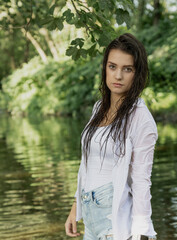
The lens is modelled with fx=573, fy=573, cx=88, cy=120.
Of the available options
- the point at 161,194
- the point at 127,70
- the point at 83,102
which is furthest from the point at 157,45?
the point at 127,70

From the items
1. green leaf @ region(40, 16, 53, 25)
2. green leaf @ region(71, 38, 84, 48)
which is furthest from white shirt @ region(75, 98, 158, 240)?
green leaf @ region(40, 16, 53, 25)

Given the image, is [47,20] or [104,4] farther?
[47,20]

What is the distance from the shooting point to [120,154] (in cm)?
269

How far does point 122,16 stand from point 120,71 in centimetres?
156

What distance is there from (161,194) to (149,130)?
6474mm

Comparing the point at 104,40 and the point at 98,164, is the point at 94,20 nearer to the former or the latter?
the point at 104,40

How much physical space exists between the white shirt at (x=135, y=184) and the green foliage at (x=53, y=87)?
28894mm

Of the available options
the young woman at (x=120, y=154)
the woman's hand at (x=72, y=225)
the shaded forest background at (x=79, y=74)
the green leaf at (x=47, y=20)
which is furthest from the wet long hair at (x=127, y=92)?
the shaded forest background at (x=79, y=74)

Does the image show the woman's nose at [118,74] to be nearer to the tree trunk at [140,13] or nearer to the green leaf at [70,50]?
the green leaf at [70,50]

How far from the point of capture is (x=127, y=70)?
2822 mm

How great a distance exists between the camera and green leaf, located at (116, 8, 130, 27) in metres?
4.25

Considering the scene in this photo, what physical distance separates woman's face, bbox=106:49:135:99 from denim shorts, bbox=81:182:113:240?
0.49 meters

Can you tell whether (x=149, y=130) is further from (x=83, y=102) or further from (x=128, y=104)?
(x=83, y=102)

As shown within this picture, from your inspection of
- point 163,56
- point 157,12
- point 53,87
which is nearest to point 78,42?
point 163,56
